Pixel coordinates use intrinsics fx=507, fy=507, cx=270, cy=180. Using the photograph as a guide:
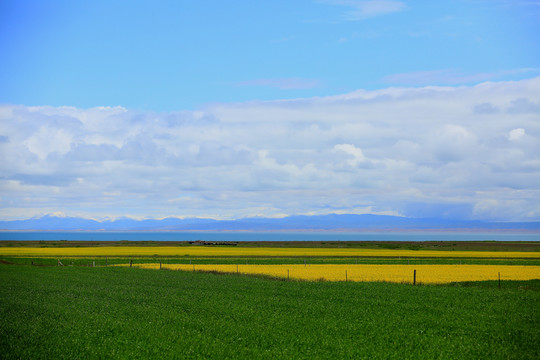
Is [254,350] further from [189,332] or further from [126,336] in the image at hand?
[126,336]

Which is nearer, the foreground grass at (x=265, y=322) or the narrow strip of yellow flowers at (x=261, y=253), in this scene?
the foreground grass at (x=265, y=322)

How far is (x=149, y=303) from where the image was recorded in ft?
104

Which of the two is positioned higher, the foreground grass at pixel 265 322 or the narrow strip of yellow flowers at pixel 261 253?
the foreground grass at pixel 265 322

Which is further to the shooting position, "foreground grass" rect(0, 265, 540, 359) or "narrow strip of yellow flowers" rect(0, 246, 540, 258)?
"narrow strip of yellow flowers" rect(0, 246, 540, 258)

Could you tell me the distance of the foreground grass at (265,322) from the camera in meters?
20.2

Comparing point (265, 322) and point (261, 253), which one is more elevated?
point (265, 322)

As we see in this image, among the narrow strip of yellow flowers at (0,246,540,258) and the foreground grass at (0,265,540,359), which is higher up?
the foreground grass at (0,265,540,359)

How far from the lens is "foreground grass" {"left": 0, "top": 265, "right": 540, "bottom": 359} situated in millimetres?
20172

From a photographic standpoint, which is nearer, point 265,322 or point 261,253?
point 265,322

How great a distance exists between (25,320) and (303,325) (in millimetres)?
13930

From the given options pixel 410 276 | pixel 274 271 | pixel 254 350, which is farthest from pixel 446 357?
pixel 274 271

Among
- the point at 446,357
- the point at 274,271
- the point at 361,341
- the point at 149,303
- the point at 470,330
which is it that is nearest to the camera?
the point at 446,357

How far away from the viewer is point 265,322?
2548 cm

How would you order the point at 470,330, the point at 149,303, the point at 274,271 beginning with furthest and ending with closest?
1. the point at 274,271
2. the point at 149,303
3. the point at 470,330
